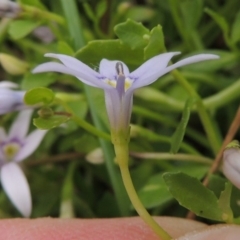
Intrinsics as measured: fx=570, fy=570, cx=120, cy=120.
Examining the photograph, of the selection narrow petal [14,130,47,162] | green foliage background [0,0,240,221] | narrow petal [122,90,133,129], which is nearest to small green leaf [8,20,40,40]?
green foliage background [0,0,240,221]

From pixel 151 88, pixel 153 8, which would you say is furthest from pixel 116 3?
pixel 151 88

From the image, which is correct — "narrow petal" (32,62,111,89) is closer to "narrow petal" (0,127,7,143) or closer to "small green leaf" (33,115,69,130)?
"small green leaf" (33,115,69,130)

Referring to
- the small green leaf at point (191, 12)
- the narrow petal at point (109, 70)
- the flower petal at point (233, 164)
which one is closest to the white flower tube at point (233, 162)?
the flower petal at point (233, 164)

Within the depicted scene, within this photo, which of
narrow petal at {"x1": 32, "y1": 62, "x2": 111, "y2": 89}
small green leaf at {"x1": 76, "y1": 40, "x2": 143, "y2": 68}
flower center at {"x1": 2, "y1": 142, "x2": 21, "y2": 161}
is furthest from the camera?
flower center at {"x1": 2, "y1": 142, "x2": 21, "y2": 161}

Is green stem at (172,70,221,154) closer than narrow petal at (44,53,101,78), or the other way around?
narrow petal at (44,53,101,78)

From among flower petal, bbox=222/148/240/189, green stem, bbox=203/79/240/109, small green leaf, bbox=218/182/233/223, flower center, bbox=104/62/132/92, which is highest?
flower center, bbox=104/62/132/92

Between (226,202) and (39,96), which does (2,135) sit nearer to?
(39,96)
